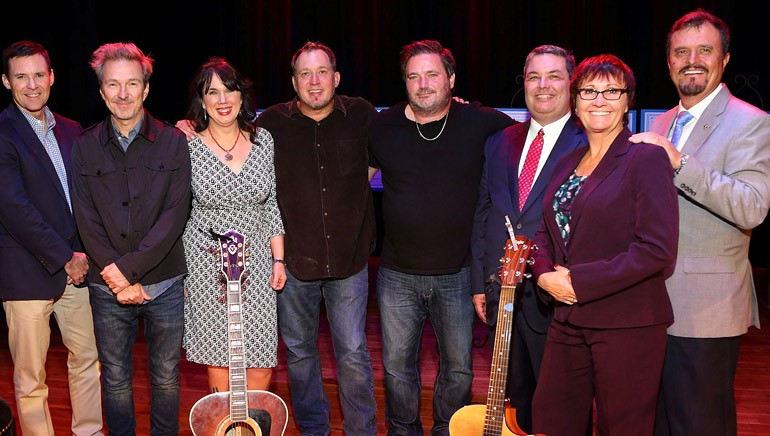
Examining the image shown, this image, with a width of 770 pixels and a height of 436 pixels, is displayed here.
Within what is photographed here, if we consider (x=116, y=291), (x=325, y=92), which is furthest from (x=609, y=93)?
(x=116, y=291)

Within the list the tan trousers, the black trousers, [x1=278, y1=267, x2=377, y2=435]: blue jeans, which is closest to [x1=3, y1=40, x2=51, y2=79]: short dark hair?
the tan trousers

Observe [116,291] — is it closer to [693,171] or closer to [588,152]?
[588,152]

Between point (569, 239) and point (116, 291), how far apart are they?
1.84 metres

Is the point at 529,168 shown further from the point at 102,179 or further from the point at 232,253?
the point at 102,179

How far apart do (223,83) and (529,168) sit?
133 centimetres

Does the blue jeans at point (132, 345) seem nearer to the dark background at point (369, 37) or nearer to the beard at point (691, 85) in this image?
the beard at point (691, 85)

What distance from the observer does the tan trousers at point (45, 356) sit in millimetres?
3502

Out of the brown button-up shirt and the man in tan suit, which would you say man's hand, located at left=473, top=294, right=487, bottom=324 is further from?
the man in tan suit

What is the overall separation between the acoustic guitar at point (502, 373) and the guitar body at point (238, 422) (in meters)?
0.76

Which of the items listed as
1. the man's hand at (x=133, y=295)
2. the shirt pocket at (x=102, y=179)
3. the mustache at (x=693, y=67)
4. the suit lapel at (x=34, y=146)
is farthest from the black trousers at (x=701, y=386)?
the suit lapel at (x=34, y=146)

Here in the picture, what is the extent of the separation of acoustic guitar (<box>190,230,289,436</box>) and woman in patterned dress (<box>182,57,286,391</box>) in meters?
0.10

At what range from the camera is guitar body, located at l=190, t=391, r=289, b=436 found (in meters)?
3.19

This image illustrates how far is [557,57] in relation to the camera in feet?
10.7

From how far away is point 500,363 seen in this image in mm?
2975
